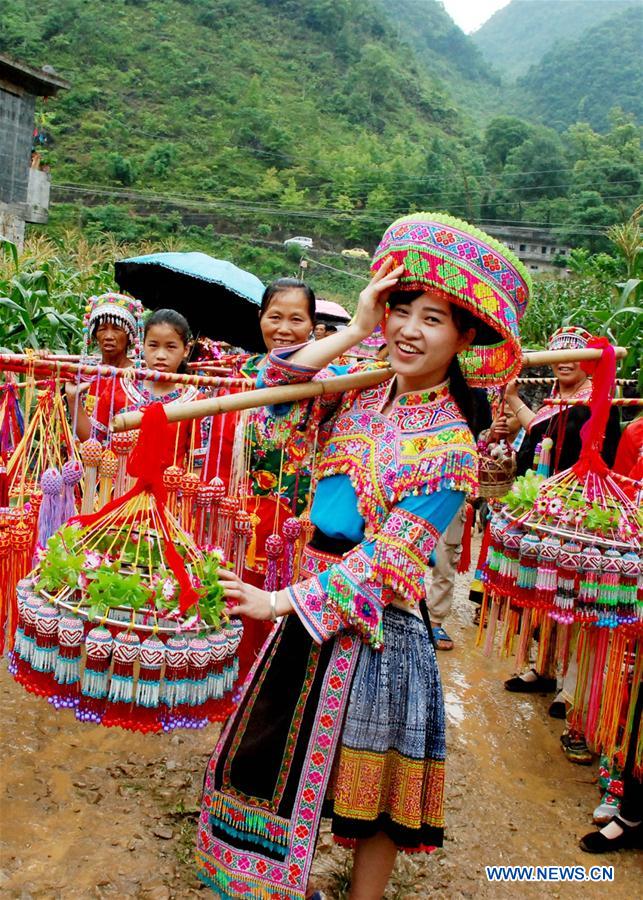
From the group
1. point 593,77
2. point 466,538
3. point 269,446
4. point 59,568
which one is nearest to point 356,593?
point 59,568

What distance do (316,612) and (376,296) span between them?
2.69 feet

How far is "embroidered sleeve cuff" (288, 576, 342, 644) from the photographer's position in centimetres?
185

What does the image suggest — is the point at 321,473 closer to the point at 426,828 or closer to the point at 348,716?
the point at 348,716

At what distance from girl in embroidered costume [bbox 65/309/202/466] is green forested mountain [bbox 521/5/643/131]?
84.7 m

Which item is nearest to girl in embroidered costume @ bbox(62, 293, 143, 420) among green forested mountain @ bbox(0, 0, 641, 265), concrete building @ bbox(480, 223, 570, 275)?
green forested mountain @ bbox(0, 0, 641, 265)

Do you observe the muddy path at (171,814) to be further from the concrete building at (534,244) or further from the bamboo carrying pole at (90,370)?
the concrete building at (534,244)

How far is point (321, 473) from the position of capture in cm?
209

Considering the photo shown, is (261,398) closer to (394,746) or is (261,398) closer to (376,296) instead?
(376,296)

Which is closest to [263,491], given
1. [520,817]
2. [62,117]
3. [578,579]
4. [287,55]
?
[578,579]

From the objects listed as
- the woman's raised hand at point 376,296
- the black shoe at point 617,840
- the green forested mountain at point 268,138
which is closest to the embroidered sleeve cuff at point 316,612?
the woman's raised hand at point 376,296

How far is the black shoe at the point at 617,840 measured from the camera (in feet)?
10.1

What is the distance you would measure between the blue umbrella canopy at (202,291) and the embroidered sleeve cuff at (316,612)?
410 cm

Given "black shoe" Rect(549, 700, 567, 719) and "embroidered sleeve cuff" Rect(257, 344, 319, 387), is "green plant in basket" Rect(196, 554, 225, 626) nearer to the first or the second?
"embroidered sleeve cuff" Rect(257, 344, 319, 387)

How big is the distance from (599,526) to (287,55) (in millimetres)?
76179
